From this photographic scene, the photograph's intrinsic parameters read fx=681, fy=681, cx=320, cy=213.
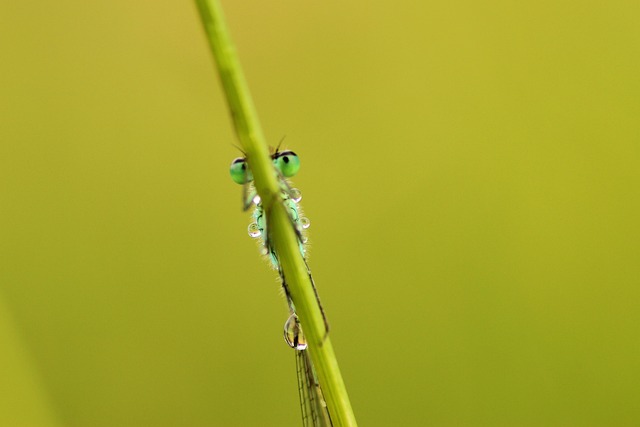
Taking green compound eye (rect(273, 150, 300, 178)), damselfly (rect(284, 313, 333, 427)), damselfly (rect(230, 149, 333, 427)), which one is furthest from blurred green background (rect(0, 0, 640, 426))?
green compound eye (rect(273, 150, 300, 178))

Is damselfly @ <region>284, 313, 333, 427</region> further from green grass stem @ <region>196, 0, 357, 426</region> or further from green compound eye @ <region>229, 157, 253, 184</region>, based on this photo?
green grass stem @ <region>196, 0, 357, 426</region>

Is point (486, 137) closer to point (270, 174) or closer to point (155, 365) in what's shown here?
point (155, 365)

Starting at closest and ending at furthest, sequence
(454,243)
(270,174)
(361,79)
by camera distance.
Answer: (270,174)
(454,243)
(361,79)

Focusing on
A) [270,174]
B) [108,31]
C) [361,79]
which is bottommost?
[270,174]

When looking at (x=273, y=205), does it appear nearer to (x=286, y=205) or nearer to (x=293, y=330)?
(x=286, y=205)

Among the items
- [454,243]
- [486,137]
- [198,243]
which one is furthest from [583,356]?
[198,243]

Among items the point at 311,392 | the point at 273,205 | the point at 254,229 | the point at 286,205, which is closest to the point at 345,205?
the point at 311,392

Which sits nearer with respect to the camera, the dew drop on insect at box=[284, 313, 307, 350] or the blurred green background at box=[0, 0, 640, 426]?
the dew drop on insect at box=[284, 313, 307, 350]
